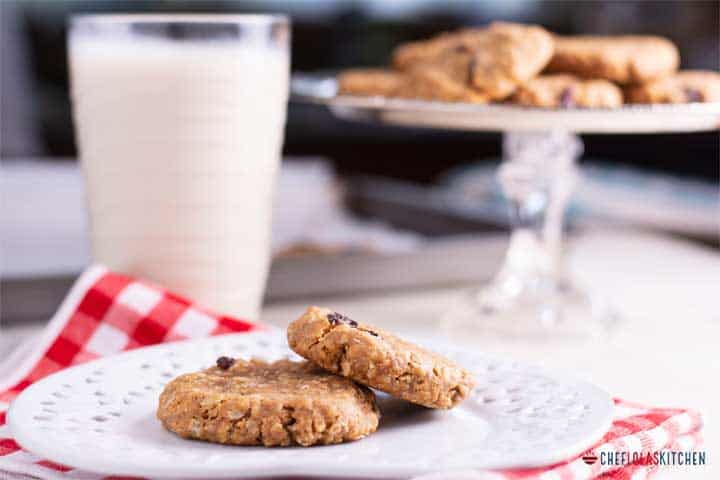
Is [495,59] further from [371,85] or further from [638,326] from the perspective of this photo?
[638,326]

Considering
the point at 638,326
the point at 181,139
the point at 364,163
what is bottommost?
the point at 364,163

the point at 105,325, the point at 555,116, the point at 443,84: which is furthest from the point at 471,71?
the point at 105,325

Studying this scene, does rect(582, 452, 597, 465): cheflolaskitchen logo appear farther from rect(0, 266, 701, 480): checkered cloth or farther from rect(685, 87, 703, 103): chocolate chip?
rect(685, 87, 703, 103): chocolate chip

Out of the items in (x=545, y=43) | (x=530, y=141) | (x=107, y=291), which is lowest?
(x=107, y=291)

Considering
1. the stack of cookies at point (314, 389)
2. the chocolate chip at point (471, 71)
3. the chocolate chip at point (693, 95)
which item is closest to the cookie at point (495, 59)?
the chocolate chip at point (471, 71)

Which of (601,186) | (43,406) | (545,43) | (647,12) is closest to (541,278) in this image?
(545,43)

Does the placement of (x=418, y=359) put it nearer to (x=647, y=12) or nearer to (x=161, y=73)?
(x=161, y=73)
